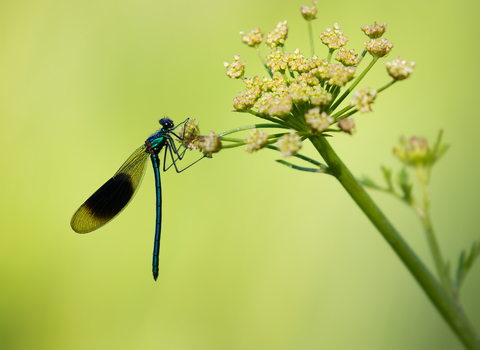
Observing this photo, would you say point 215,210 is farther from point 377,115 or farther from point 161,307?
point 377,115

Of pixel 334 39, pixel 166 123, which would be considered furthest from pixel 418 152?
pixel 166 123

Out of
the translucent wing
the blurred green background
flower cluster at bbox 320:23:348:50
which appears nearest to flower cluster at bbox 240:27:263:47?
flower cluster at bbox 320:23:348:50

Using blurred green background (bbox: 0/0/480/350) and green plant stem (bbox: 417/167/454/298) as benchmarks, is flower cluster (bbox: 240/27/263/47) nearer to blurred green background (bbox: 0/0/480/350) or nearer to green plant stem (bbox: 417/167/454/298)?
green plant stem (bbox: 417/167/454/298)

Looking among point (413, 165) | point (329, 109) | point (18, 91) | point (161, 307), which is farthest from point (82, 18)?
point (413, 165)

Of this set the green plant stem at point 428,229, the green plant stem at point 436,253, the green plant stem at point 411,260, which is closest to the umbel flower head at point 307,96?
the green plant stem at point 411,260

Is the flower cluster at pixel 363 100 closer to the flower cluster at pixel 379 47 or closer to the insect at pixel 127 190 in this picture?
the flower cluster at pixel 379 47

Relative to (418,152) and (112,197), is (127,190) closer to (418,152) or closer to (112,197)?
(112,197)
